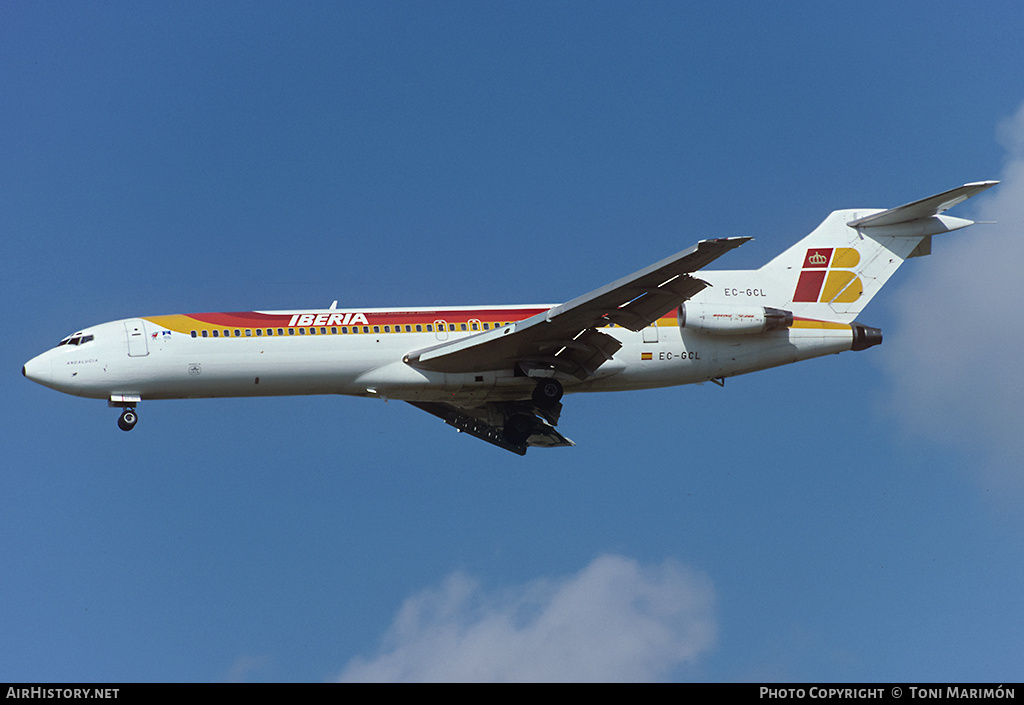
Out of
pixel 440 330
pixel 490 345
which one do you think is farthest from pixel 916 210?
pixel 440 330

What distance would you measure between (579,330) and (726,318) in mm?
4358

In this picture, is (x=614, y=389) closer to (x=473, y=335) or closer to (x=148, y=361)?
(x=473, y=335)

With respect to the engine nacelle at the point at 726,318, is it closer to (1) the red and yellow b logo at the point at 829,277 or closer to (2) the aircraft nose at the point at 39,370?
(1) the red and yellow b logo at the point at 829,277

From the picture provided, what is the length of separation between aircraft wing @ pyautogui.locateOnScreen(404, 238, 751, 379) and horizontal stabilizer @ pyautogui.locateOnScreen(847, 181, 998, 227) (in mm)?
7969

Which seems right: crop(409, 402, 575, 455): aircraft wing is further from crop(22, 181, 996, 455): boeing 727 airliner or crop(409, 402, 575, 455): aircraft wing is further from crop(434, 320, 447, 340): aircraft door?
crop(434, 320, 447, 340): aircraft door

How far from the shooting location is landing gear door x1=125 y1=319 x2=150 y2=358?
1195 inches

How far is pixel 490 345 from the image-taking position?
29.9m

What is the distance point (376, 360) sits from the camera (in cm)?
3058

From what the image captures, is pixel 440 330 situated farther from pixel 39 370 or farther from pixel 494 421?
pixel 39 370

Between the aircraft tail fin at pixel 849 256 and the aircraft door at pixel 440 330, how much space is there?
9486mm

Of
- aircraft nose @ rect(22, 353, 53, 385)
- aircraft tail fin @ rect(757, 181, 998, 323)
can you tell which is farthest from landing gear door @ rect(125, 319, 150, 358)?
aircraft tail fin @ rect(757, 181, 998, 323)

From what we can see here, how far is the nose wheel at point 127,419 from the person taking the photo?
30453mm
